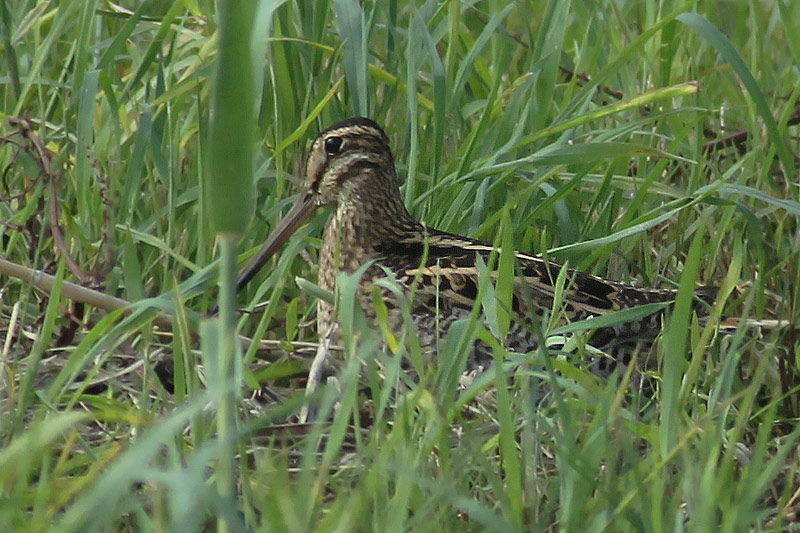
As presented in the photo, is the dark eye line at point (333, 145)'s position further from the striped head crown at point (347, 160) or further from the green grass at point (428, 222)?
the green grass at point (428, 222)

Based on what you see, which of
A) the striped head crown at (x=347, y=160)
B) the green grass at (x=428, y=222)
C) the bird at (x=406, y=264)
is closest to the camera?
the green grass at (x=428, y=222)

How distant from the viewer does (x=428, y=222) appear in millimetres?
3732

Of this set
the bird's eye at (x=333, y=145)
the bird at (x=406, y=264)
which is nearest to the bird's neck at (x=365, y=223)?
the bird at (x=406, y=264)

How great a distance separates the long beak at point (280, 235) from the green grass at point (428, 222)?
6 cm

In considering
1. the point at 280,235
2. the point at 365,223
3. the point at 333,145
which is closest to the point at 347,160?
the point at 333,145

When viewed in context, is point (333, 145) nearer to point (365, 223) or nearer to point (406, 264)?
point (365, 223)

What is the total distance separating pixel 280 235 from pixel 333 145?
1.02 feet

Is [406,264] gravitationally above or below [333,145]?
below

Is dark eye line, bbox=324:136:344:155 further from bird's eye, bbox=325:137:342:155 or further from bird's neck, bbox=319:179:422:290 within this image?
bird's neck, bbox=319:179:422:290

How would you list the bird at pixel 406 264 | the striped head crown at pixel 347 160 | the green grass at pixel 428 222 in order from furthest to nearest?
the striped head crown at pixel 347 160 < the bird at pixel 406 264 < the green grass at pixel 428 222

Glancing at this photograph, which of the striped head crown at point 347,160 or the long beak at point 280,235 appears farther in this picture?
the striped head crown at point 347,160

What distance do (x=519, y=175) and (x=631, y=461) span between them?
166cm

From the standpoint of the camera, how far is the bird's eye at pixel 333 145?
12.1 ft

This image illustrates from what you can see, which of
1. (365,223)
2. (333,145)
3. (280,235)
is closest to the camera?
(280,235)
